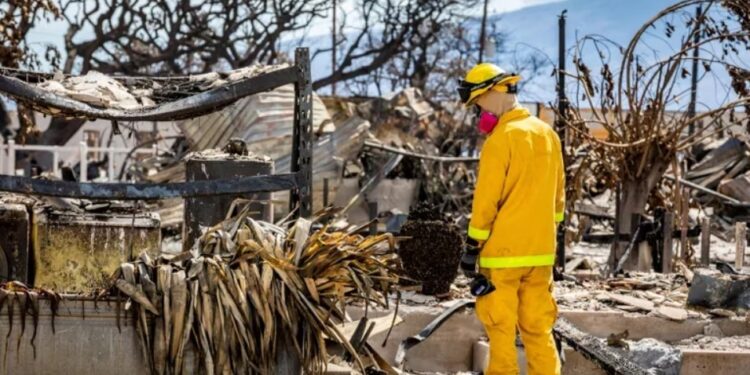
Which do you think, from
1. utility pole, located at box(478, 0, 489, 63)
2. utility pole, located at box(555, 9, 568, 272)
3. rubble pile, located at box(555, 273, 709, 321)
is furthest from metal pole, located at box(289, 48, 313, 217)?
utility pole, located at box(478, 0, 489, 63)

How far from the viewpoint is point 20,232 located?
677cm

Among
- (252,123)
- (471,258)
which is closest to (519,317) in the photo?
(471,258)

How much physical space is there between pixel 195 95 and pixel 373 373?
193 cm

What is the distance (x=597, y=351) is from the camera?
741 cm

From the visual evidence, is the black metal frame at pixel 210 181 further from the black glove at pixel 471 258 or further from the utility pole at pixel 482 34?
the utility pole at pixel 482 34

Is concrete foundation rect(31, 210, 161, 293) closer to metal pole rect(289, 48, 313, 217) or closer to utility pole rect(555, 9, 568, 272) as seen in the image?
metal pole rect(289, 48, 313, 217)

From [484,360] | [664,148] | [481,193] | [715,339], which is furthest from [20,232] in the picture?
[664,148]

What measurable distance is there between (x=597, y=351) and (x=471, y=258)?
1.66m

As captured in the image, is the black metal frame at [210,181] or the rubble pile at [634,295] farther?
the rubble pile at [634,295]

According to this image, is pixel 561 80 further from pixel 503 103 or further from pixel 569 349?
pixel 503 103

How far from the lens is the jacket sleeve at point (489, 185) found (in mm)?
6207

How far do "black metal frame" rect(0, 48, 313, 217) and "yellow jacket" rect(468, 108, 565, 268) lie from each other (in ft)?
3.45

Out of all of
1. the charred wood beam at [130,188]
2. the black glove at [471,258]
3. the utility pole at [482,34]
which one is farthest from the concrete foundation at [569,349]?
the utility pole at [482,34]

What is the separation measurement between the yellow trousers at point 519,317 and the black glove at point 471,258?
0.31 ft
